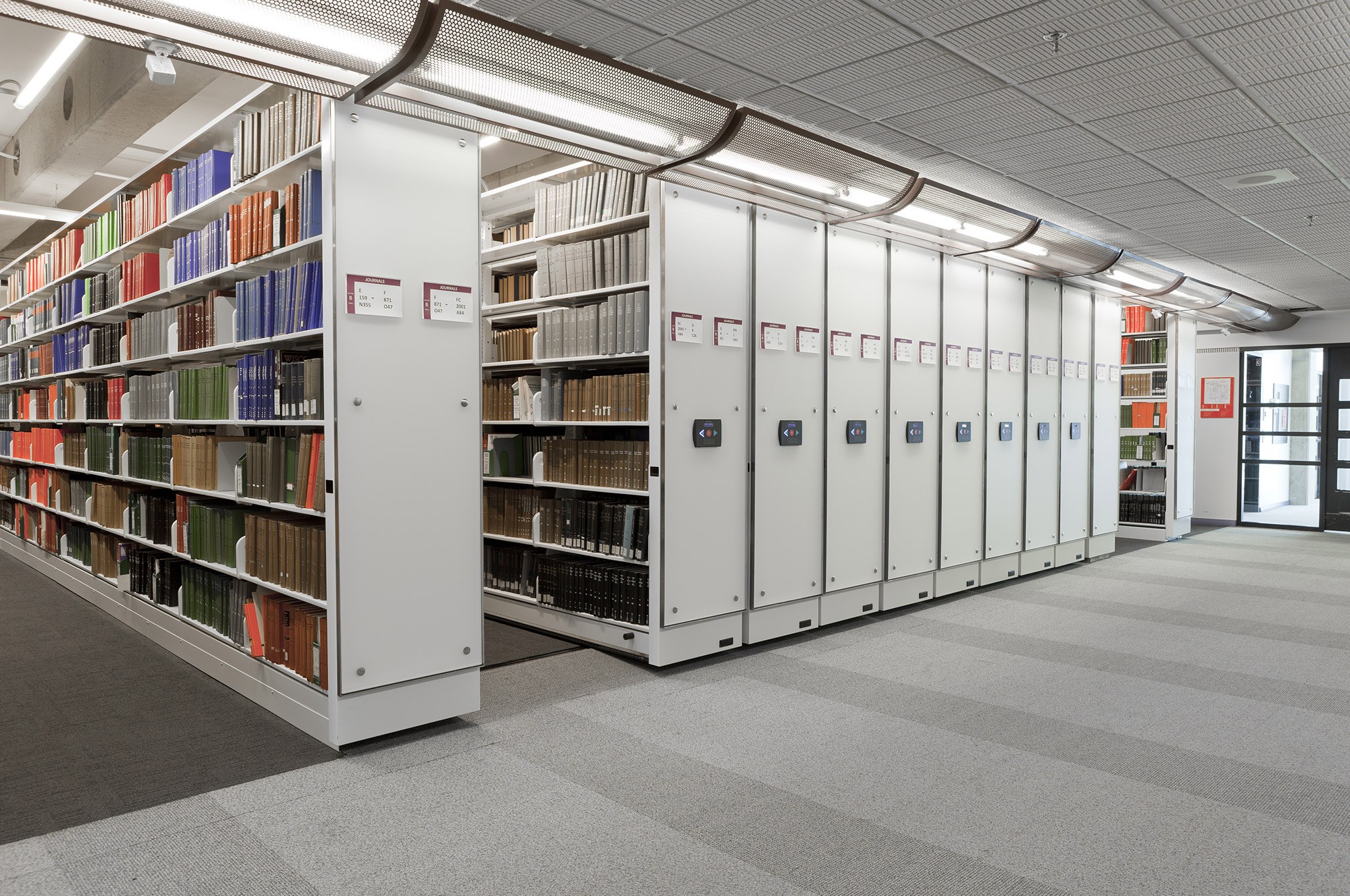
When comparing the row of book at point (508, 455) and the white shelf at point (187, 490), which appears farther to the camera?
the row of book at point (508, 455)

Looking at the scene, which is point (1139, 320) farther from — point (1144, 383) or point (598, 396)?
point (598, 396)

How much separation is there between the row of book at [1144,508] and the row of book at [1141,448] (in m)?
0.44

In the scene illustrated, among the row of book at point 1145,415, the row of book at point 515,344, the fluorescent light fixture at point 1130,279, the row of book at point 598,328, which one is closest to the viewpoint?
the row of book at point 598,328

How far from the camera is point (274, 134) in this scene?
388 centimetres

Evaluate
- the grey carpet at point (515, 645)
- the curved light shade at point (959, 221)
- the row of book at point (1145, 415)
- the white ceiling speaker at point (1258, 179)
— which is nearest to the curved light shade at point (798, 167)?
the curved light shade at point (959, 221)

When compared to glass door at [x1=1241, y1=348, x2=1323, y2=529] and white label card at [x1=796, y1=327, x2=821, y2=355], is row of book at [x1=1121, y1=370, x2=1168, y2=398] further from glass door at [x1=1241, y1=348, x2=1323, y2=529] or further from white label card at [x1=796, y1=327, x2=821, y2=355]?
white label card at [x1=796, y1=327, x2=821, y2=355]

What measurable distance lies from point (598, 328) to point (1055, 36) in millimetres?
2627

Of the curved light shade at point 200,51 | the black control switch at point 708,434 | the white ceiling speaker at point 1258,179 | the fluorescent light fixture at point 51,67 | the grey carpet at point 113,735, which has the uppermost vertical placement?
the fluorescent light fixture at point 51,67

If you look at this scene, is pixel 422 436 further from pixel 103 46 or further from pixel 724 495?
pixel 103 46

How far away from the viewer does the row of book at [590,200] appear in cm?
477

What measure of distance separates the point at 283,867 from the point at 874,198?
422cm

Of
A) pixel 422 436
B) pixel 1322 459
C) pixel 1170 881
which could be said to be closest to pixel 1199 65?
pixel 1170 881

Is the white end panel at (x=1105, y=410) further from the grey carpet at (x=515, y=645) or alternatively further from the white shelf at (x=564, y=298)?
the grey carpet at (x=515, y=645)

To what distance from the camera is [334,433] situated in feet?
11.0
